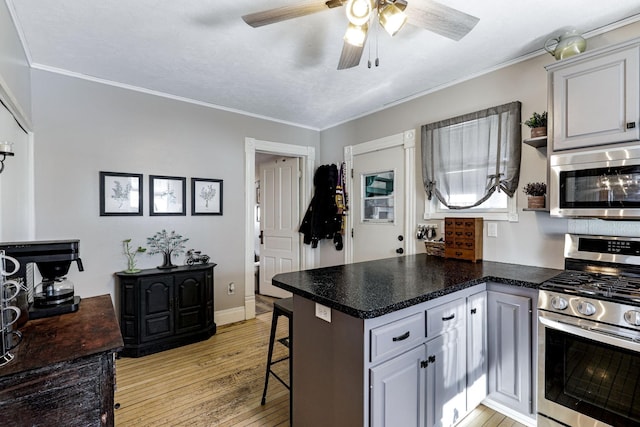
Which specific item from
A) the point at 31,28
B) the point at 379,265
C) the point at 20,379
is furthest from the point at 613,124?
the point at 31,28

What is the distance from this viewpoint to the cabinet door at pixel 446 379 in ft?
5.42

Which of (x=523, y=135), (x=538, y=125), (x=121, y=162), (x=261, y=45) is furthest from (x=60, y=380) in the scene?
(x=523, y=135)

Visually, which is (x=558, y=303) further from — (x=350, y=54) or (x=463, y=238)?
(x=350, y=54)

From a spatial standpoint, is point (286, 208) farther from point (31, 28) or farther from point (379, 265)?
point (31, 28)

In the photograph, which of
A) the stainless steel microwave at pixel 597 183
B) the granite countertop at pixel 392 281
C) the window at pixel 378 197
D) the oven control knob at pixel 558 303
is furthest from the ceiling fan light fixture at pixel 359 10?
the window at pixel 378 197

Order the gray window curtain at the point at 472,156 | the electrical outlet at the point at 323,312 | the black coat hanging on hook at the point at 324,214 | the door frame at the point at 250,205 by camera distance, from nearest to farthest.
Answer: the electrical outlet at the point at 323,312 < the gray window curtain at the point at 472,156 < the door frame at the point at 250,205 < the black coat hanging on hook at the point at 324,214

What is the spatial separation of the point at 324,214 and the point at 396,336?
8.89 feet

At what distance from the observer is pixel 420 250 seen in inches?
123

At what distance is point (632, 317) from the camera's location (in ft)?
4.68

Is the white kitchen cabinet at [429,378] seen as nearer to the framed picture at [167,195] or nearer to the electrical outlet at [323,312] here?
the electrical outlet at [323,312]

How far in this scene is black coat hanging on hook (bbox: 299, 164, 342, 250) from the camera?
401 cm

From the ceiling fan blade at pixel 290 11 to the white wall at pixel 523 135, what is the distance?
179 centimetres

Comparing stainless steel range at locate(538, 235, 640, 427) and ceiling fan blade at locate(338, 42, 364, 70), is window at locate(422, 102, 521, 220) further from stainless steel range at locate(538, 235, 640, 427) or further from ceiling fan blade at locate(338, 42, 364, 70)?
Answer: ceiling fan blade at locate(338, 42, 364, 70)

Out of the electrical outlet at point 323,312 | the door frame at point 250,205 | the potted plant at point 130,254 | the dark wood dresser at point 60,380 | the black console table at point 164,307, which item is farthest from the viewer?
the door frame at point 250,205
